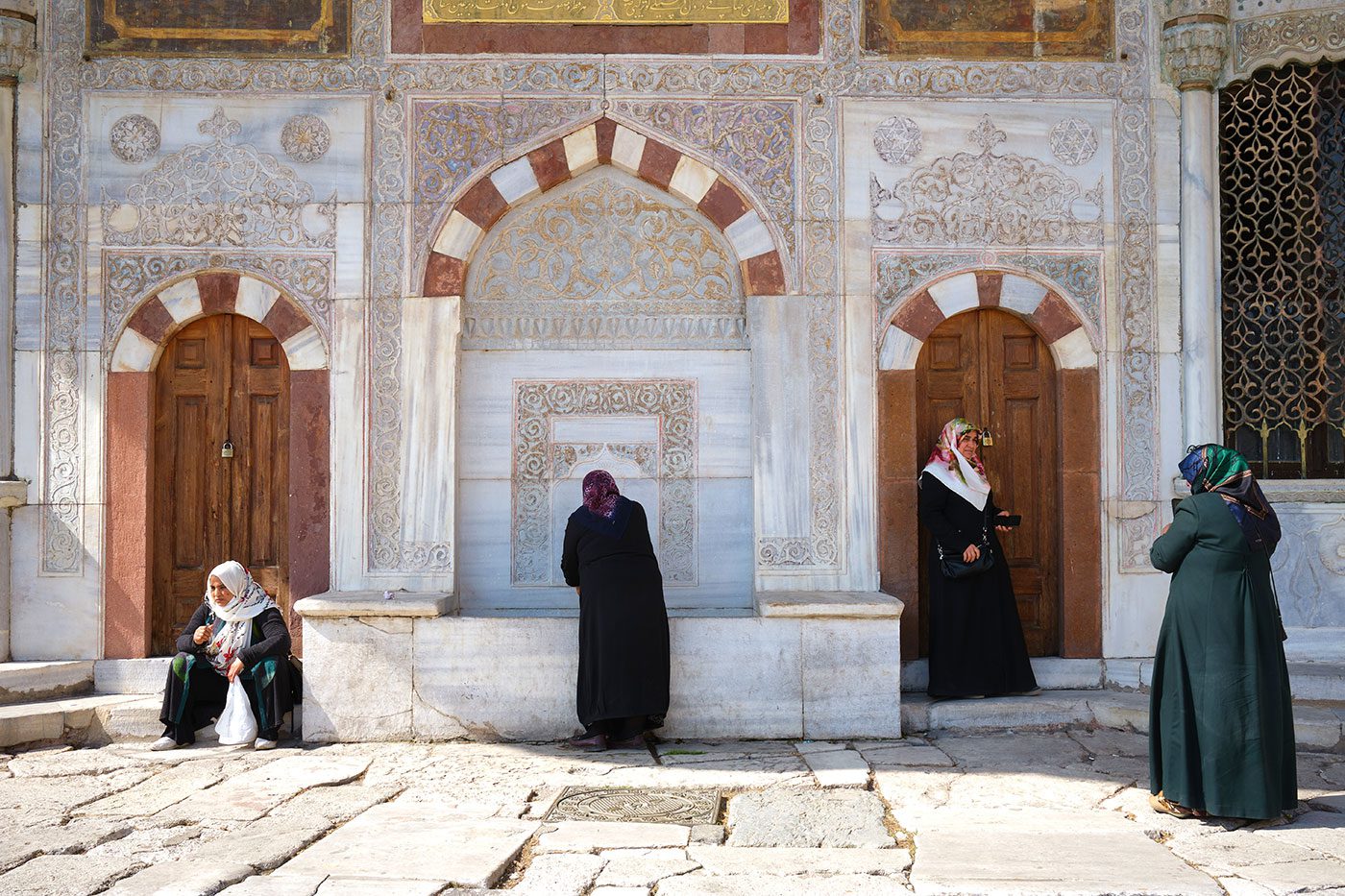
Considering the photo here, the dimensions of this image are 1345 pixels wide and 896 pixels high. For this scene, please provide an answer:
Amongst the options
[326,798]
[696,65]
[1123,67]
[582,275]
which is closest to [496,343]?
[582,275]

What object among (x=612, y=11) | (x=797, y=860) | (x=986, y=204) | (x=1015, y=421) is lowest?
(x=797, y=860)

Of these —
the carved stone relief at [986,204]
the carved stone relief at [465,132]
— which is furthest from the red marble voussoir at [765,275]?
the carved stone relief at [986,204]

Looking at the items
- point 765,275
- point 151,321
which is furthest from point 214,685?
point 765,275

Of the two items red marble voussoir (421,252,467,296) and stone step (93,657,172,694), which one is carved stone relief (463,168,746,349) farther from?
stone step (93,657,172,694)

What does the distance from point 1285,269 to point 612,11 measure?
3.78 metres

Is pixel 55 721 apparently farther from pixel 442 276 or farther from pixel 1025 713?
pixel 1025 713

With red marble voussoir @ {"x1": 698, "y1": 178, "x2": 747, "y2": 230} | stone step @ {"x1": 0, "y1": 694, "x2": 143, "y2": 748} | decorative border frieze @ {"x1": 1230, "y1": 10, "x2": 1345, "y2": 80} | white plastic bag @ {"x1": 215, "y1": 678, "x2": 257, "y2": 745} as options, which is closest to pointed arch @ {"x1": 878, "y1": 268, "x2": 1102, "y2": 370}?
red marble voussoir @ {"x1": 698, "y1": 178, "x2": 747, "y2": 230}

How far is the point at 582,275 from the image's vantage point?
6848 millimetres

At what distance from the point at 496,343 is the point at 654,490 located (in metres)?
1.14

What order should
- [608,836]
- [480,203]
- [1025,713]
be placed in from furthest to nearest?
[480,203] < [1025,713] < [608,836]

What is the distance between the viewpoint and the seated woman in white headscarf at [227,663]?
5.91 metres

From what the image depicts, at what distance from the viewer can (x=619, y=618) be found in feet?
19.0

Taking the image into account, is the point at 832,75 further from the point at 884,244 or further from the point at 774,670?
the point at 774,670

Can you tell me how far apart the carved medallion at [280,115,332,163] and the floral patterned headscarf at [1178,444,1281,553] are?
4495 millimetres
